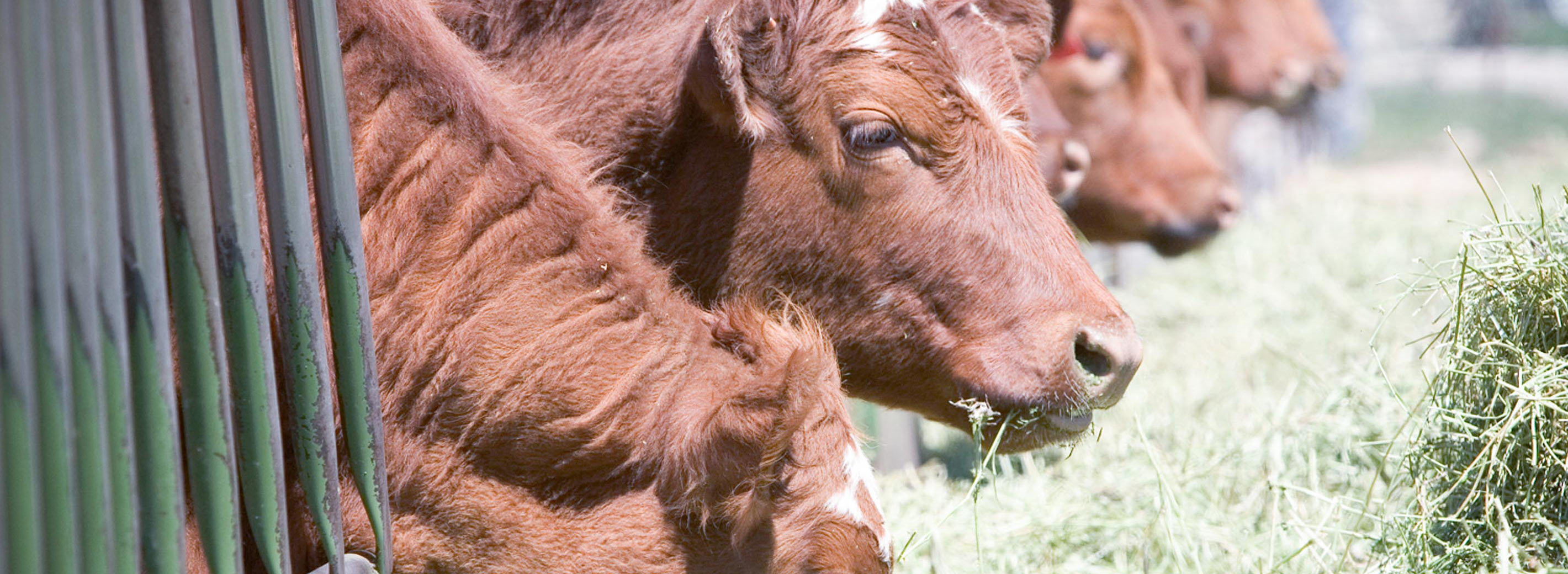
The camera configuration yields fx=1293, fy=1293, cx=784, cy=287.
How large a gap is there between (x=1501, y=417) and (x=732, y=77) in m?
1.45

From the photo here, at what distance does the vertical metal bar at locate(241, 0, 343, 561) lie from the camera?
4.84 ft

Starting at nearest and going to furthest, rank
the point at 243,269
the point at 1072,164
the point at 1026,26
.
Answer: the point at 243,269
the point at 1026,26
the point at 1072,164

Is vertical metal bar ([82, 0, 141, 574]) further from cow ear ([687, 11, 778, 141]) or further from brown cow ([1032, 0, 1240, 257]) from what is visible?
brown cow ([1032, 0, 1240, 257])

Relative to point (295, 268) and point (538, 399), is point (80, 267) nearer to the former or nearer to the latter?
point (295, 268)

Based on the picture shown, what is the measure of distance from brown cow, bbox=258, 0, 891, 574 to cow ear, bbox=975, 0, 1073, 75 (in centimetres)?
127

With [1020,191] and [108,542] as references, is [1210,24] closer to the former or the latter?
[1020,191]

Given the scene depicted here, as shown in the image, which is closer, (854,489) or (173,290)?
(173,290)

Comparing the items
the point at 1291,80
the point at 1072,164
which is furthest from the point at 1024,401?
the point at 1291,80

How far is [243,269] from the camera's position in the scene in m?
1.43

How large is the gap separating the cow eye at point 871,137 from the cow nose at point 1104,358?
1.55ft

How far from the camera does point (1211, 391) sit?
4750 millimetres

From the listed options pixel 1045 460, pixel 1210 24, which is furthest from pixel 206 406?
pixel 1210 24

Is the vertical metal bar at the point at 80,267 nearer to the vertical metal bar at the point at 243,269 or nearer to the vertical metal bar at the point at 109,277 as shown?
the vertical metal bar at the point at 109,277

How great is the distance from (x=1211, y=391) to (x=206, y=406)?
4003 millimetres
